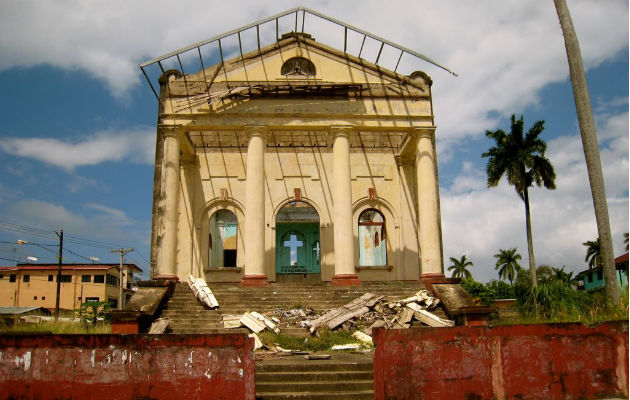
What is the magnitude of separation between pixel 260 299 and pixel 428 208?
271 inches

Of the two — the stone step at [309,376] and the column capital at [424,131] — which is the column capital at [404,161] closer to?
the column capital at [424,131]

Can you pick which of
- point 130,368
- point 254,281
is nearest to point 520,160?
point 254,281

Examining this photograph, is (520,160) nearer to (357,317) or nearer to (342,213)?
(342,213)

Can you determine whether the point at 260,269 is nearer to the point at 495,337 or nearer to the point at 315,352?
the point at 315,352

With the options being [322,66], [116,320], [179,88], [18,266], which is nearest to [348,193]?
[322,66]

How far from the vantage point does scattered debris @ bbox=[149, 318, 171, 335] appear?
14.0 meters

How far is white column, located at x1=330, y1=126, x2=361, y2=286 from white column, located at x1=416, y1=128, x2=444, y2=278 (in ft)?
8.34

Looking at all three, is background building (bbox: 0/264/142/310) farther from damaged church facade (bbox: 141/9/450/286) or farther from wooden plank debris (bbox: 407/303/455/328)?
wooden plank debris (bbox: 407/303/455/328)

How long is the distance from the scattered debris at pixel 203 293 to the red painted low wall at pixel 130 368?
790 centimetres

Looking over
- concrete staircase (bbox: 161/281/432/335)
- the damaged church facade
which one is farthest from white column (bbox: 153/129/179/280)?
concrete staircase (bbox: 161/281/432/335)

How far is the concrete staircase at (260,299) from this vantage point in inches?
593

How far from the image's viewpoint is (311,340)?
13.5 meters

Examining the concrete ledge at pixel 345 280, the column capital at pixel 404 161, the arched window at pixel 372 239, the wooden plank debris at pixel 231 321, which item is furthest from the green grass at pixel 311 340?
the column capital at pixel 404 161

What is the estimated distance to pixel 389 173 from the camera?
23.9 metres
